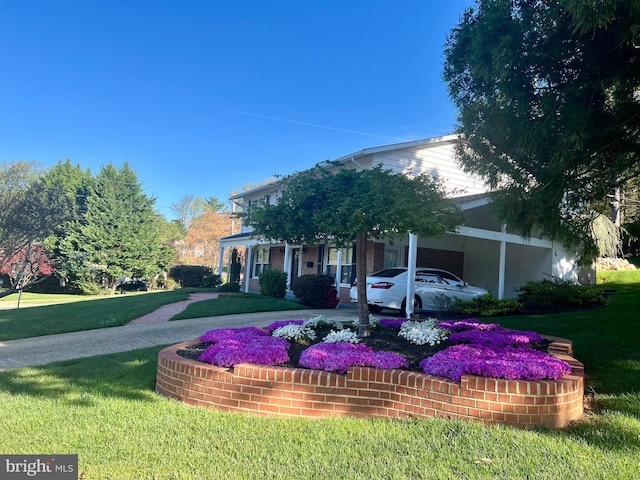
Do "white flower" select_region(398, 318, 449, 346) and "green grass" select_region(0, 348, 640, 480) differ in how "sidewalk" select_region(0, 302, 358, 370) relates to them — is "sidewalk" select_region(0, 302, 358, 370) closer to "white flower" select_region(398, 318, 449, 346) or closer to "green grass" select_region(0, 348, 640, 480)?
"green grass" select_region(0, 348, 640, 480)

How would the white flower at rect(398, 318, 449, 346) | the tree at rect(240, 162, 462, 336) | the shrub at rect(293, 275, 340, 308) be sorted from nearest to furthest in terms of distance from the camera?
the tree at rect(240, 162, 462, 336)
the white flower at rect(398, 318, 449, 346)
the shrub at rect(293, 275, 340, 308)

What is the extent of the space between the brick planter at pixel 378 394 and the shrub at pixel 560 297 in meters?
8.93

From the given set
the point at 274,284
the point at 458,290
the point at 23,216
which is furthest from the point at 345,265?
the point at 23,216

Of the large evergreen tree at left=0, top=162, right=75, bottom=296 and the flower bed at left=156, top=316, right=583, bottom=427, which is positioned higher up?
the large evergreen tree at left=0, top=162, right=75, bottom=296

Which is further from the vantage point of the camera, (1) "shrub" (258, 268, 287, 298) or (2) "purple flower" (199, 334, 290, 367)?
(1) "shrub" (258, 268, 287, 298)

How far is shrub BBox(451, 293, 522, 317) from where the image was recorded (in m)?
11.8

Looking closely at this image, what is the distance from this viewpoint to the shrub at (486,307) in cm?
1182

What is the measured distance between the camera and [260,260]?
2278 cm

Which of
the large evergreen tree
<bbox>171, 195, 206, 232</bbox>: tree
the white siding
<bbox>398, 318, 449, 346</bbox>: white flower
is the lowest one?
<bbox>398, 318, 449, 346</bbox>: white flower

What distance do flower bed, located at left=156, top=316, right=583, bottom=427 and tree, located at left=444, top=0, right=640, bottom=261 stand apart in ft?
7.80

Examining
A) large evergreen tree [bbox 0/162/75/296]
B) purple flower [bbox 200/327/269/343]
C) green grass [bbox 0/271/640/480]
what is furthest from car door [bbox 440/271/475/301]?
large evergreen tree [bbox 0/162/75/296]

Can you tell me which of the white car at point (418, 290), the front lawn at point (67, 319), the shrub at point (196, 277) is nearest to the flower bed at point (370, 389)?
the front lawn at point (67, 319)

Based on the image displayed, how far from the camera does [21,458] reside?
313cm

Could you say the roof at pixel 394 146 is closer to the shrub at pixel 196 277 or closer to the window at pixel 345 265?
A: the window at pixel 345 265
